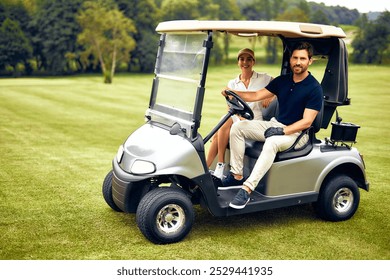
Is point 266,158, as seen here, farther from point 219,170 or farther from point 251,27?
point 251,27

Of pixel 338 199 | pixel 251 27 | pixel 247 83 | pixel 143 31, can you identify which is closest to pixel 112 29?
pixel 143 31

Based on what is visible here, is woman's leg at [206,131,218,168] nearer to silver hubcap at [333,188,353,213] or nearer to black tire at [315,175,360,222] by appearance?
black tire at [315,175,360,222]

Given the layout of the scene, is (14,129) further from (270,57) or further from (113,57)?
(113,57)

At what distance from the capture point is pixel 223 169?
4.85m

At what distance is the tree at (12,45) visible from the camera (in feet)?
97.2

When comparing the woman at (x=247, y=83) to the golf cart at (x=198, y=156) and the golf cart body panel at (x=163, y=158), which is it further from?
the golf cart body panel at (x=163, y=158)

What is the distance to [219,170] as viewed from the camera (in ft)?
15.8

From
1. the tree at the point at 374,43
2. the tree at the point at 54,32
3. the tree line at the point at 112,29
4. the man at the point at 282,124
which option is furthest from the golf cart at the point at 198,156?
the tree at the point at 54,32

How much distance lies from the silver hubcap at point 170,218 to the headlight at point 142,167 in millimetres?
330

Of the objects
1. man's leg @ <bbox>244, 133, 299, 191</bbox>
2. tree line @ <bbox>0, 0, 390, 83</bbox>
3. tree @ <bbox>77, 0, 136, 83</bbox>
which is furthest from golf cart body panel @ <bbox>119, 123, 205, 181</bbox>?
tree @ <bbox>77, 0, 136, 83</bbox>

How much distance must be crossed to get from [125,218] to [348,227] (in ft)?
6.95

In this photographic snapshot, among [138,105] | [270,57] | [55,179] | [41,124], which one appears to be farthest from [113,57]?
[55,179]

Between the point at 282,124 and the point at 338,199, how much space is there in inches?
37.5

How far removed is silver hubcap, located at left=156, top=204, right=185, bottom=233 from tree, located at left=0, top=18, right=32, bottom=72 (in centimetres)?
2785
